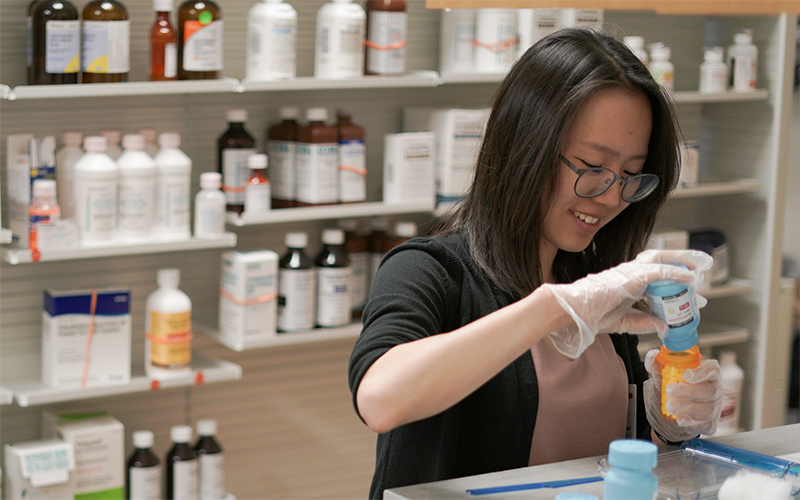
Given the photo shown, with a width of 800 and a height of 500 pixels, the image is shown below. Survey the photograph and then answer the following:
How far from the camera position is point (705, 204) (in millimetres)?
3812

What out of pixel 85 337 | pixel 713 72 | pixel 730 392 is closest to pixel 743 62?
pixel 713 72

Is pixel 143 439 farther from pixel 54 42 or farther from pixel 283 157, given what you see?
pixel 54 42

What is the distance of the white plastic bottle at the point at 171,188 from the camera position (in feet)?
8.21

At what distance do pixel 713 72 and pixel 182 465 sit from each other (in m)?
2.37

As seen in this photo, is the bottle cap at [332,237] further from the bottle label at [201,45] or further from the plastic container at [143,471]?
the plastic container at [143,471]

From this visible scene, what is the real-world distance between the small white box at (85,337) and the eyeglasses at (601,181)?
1.53m

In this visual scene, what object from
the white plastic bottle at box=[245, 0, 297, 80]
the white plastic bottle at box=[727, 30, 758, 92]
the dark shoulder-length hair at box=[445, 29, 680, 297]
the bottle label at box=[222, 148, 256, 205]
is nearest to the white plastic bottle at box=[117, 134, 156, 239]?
the bottle label at box=[222, 148, 256, 205]

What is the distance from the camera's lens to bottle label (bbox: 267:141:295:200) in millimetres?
2773

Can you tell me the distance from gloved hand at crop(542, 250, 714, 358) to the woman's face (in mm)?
214

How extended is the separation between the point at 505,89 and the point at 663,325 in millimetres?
498

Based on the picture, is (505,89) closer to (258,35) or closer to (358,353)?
(358,353)

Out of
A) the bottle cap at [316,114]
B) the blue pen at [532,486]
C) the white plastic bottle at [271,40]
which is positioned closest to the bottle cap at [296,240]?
the bottle cap at [316,114]

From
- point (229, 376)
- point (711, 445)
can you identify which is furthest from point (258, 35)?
point (711, 445)

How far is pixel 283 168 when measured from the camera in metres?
2.78
